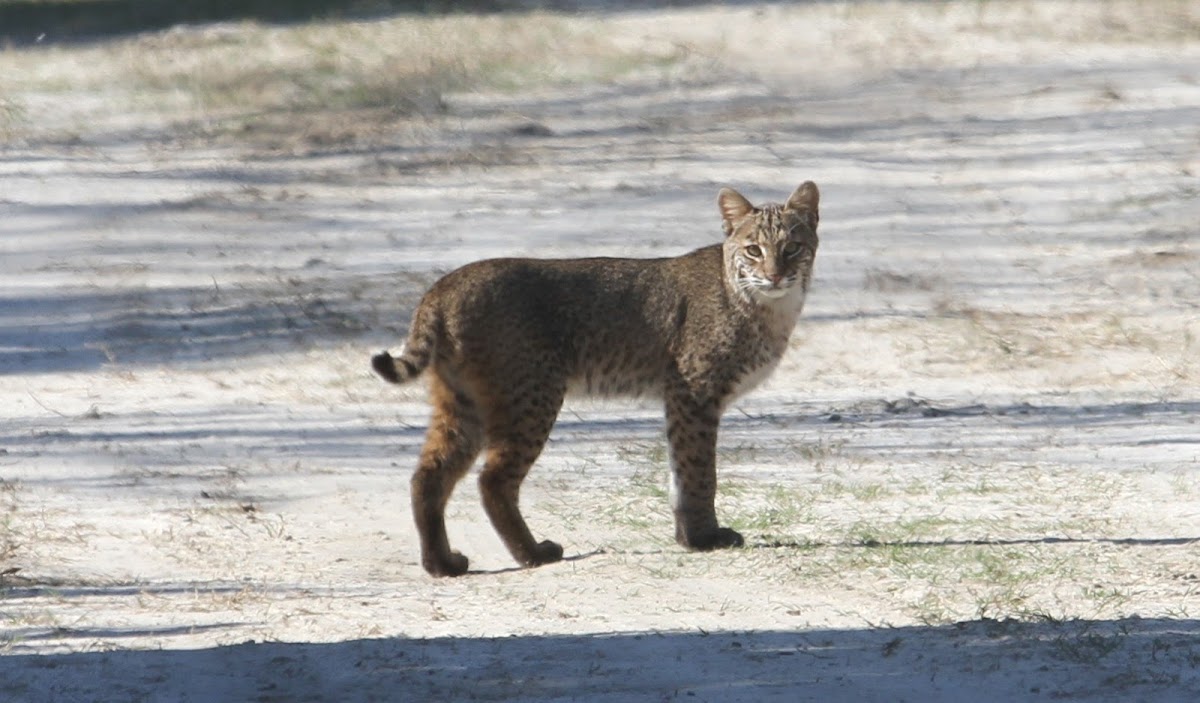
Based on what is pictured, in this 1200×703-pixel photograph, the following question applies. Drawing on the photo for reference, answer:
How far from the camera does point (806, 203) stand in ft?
27.5

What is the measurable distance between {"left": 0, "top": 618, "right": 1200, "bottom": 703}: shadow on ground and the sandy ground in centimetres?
2

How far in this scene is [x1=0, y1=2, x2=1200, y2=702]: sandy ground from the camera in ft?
20.5

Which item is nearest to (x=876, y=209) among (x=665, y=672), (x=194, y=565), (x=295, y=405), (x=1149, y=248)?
Answer: (x=1149, y=248)

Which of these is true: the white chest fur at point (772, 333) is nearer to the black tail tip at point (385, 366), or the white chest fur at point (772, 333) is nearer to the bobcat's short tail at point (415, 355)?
the bobcat's short tail at point (415, 355)

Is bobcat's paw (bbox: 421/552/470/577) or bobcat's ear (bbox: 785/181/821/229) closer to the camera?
Answer: bobcat's paw (bbox: 421/552/470/577)

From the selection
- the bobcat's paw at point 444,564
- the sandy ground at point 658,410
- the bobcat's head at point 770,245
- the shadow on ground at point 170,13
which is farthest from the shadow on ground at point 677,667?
the shadow on ground at point 170,13

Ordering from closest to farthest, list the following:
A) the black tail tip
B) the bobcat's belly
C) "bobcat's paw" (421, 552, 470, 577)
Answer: the black tail tip < "bobcat's paw" (421, 552, 470, 577) < the bobcat's belly

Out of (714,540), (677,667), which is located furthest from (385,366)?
(677,667)

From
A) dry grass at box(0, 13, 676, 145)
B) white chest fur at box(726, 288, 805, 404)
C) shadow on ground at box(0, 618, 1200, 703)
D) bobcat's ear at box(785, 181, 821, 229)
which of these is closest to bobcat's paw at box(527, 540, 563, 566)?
white chest fur at box(726, 288, 805, 404)

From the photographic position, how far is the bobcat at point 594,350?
773 cm

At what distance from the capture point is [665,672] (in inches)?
237

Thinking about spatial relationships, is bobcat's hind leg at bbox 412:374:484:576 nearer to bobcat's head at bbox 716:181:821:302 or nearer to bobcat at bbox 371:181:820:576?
bobcat at bbox 371:181:820:576

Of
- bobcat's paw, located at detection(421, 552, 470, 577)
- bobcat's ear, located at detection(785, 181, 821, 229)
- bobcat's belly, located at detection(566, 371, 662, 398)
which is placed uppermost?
bobcat's ear, located at detection(785, 181, 821, 229)

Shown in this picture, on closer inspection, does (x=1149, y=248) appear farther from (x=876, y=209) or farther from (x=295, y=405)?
(x=295, y=405)
